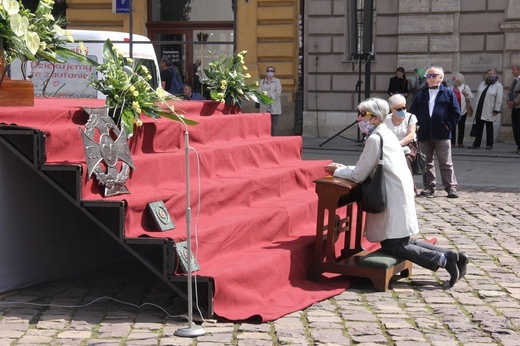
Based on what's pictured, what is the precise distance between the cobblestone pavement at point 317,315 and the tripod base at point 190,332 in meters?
0.05

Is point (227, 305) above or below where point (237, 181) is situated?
below

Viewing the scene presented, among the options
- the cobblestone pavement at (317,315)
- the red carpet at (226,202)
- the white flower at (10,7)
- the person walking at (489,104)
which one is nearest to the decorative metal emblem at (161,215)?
the red carpet at (226,202)

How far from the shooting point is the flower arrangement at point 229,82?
1141 cm

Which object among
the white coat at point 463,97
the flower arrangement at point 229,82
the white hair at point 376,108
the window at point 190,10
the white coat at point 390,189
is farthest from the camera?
the window at point 190,10

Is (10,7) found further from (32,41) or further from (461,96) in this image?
(461,96)

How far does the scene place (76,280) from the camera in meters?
8.83

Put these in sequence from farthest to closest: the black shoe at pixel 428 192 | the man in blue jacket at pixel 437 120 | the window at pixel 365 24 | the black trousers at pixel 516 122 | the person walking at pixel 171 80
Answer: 1. the black trousers at pixel 516 122
2. the window at pixel 365 24
3. the person walking at pixel 171 80
4. the black shoe at pixel 428 192
5. the man in blue jacket at pixel 437 120

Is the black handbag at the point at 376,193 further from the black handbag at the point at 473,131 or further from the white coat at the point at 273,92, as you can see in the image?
the white coat at the point at 273,92

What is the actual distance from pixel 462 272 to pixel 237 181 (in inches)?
82.3

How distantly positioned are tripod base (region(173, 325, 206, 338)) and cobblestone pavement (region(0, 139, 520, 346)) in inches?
1.9

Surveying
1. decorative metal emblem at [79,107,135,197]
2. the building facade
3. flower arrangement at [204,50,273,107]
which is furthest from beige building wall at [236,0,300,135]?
decorative metal emblem at [79,107,135,197]

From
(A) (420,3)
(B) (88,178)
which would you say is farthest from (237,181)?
(A) (420,3)

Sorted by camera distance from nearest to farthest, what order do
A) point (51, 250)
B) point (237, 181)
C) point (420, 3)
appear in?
point (51, 250), point (237, 181), point (420, 3)

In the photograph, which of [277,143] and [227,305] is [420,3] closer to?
[277,143]
